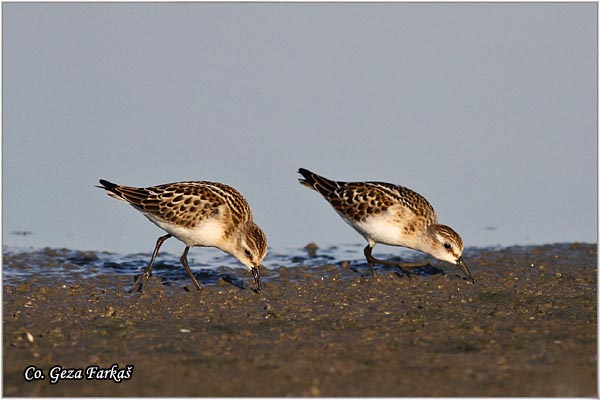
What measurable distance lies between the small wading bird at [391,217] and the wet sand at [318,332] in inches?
15.9

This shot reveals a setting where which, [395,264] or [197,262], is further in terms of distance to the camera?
[197,262]

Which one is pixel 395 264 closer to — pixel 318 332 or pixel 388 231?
pixel 388 231

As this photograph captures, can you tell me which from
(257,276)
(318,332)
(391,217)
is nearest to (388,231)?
(391,217)

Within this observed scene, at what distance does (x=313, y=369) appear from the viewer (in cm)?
862

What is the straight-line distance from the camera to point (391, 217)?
46.3ft

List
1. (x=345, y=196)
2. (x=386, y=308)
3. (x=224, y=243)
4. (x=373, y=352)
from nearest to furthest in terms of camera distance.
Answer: (x=373, y=352) → (x=386, y=308) → (x=224, y=243) → (x=345, y=196)

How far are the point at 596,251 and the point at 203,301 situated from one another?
6843 mm

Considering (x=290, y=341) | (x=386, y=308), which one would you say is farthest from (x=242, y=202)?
(x=290, y=341)

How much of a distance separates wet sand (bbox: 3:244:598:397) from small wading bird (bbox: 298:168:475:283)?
40 cm

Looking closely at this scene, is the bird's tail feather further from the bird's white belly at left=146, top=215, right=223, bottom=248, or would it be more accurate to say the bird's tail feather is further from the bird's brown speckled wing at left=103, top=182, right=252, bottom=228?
the bird's white belly at left=146, top=215, right=223, bottom=248

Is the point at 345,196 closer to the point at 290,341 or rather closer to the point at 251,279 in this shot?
the point at 251,279

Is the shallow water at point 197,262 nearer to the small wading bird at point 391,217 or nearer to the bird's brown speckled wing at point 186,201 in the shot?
the small wading bird at point 391,217

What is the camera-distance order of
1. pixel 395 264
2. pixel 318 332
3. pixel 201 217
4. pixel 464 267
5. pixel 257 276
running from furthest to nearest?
pixel 395 264, pixel 464 267, pixel 201 217, pixel 257 276, pixel 318 332

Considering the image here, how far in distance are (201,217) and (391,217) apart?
112 inches
